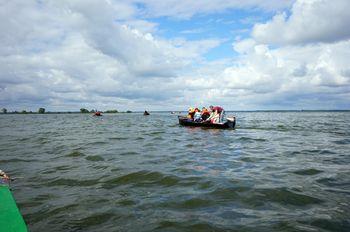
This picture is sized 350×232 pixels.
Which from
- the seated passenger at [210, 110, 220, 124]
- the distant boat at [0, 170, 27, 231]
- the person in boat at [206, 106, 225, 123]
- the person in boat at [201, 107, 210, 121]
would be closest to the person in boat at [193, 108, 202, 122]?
the person in boat at [201, 107, 210, 121]

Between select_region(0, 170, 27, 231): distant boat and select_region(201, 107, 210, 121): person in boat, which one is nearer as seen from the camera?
select_region(0, 170, 27, 231): distant boat

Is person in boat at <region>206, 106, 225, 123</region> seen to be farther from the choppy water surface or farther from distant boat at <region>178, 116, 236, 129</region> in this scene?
the choppy water surface

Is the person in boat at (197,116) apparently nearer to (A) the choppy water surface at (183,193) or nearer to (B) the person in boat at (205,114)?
(B) the person in boat at (205,114)

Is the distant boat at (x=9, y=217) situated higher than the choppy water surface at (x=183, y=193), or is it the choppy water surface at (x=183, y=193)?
the distant boat at (x=9, y=217)

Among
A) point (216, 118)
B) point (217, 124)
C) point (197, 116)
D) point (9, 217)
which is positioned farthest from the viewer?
point (197, 116)

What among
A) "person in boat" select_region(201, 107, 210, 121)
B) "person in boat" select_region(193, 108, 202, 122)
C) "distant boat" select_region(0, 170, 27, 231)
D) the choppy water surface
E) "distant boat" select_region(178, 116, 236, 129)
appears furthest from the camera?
"person in boat" select_region(193, 108, 202, 122)

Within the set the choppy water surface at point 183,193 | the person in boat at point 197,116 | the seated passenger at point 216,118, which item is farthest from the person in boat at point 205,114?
the choppy water surface at point 183,193

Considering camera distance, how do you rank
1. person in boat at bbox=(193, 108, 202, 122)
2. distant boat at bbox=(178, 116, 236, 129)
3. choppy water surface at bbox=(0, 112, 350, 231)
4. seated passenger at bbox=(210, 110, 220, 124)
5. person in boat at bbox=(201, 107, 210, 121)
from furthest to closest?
person in boat at bbox=(193, 108, 202, 122) → person in boat at bbox=(201, 107, 210, 121) → seated passenger at bbox=(210, 110, 220, 124) → distant boat at bbox=(178, 116, 236, 129) → choppy water surface at bbox=(0, 112, 350, 231)

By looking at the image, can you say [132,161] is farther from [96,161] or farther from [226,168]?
[226,168]

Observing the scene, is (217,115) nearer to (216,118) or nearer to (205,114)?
(216,118)

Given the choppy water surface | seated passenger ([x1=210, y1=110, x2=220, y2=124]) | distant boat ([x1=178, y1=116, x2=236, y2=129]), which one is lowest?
the choppy water surface

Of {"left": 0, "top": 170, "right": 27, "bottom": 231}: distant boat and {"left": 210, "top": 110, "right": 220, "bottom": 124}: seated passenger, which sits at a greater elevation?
{"left": 210, "top": 110, "right": 220, "bottom": 124}: seated passenger

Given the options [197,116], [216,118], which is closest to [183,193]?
[216,118]

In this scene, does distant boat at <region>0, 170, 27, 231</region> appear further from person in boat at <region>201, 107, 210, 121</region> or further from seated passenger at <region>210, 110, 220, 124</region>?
person in boat at <region>201, 107, 210, 121</region>
